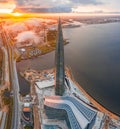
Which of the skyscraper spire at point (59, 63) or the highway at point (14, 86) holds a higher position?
the skyscraper spire at point (59, 63)

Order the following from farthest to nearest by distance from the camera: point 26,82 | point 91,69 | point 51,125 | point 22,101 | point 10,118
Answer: point 91,69 → point 26,82 → point 22,101 → point 10,118 → point 51,125

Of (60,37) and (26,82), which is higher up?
(60,37)

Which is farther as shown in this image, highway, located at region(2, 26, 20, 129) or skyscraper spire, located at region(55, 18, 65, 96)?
skyscraper spire, located at region(55, 18, 65, 96)

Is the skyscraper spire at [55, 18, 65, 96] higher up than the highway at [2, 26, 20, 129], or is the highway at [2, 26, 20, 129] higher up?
the skyscraper spire at [55, 18, 65, 96]

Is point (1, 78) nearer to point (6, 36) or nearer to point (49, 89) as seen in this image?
point (49, 89)

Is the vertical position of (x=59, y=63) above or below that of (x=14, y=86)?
above

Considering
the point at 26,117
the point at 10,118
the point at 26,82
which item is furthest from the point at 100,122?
the point at 26,82

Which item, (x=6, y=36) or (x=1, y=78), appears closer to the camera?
(x=1, y=78)

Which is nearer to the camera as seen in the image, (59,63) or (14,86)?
(59,63)

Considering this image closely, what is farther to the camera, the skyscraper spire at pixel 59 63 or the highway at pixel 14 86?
the skyscraper spire at pixel 59 63

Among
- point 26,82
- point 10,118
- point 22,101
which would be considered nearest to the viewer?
point 10,118
